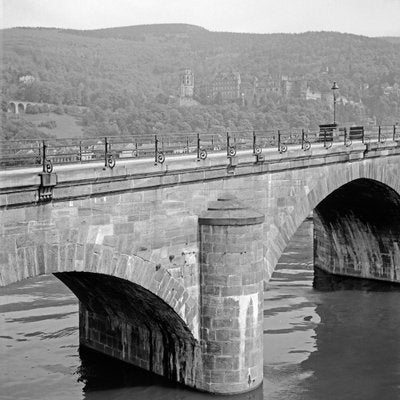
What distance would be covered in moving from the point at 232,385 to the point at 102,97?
7338cm

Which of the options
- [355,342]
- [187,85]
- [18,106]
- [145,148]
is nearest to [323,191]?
[355,342]

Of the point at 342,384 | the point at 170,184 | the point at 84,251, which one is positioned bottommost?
the point at 342,384

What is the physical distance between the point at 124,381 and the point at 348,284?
53.4 feet

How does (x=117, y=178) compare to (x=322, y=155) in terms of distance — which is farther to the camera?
(x=322, y=155)

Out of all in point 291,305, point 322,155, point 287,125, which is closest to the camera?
point 322,155

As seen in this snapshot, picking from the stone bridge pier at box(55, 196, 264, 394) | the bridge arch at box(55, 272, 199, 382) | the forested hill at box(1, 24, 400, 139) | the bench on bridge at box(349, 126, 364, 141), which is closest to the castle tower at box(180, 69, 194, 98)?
the forested hill at box(1, 24, 400, 139)

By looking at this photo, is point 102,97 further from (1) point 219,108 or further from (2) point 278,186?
(2) point 278,186

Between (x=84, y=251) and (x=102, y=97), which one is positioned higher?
(x=102, y=97)

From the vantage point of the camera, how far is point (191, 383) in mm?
19438

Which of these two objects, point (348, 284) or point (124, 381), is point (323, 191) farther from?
point (348, 284)

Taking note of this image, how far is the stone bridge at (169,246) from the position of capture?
1527cm

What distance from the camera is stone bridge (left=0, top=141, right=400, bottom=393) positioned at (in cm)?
1527

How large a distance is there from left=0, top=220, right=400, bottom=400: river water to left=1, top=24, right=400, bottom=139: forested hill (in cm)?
2914

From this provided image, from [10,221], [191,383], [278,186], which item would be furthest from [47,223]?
[278,186]
